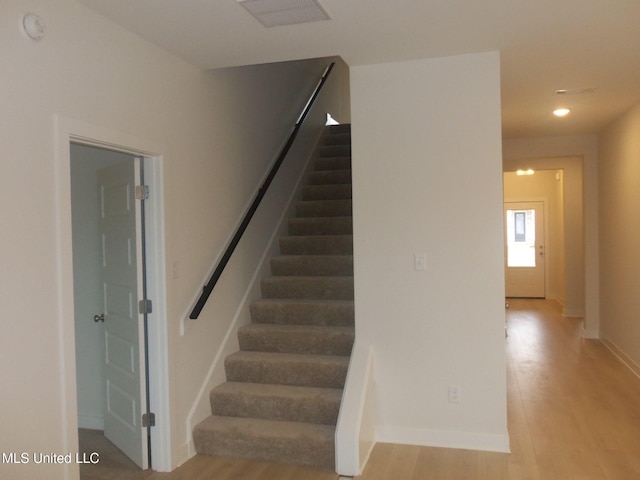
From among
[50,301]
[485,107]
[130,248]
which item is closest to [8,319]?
[50,301]

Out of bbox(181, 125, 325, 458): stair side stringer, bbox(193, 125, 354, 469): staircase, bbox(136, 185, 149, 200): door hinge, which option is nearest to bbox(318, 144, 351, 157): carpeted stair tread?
bbox(181, 125, 325, 458): stair side stringer

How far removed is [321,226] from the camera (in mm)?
5301

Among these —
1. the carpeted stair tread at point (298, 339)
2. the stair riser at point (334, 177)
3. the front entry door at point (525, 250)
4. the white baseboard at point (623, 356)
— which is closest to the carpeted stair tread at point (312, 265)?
the carpeted stair tread at point (298, 339)

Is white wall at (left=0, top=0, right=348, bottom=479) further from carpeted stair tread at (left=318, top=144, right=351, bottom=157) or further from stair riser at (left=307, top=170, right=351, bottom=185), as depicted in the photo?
carpeted stair tread at (left=318, top=144, right=351, bottom=157)

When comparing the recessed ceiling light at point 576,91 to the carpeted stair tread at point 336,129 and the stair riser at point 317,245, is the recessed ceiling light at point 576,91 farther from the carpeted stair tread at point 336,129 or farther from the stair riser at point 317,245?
the carpeted stair tread at point 336,129

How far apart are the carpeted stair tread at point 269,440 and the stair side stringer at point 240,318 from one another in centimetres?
8

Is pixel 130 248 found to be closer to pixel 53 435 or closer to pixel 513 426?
pixel 53 435

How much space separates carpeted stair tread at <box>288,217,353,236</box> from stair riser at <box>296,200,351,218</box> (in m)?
0.18

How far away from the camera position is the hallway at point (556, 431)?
3.14 meters

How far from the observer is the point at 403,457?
3.37 meters

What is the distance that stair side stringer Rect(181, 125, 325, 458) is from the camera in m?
3.60

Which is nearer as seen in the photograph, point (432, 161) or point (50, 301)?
point (50, 301)

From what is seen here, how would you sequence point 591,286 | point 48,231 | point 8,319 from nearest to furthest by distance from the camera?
point 8,319
point 48,231
point 591,286

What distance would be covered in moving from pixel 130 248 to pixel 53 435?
128 cm
